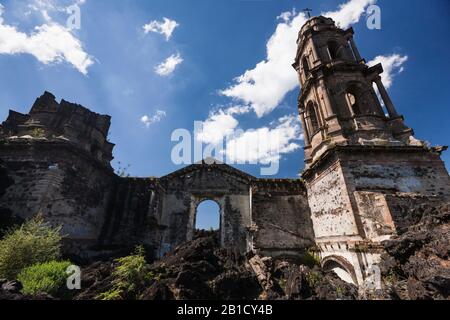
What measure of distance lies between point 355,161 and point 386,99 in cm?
640

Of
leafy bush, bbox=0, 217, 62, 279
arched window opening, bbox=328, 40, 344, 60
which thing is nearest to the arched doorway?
leafy bush, bbox=0, 217, 62, 279

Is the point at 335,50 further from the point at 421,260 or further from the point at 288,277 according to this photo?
the point at 288,277

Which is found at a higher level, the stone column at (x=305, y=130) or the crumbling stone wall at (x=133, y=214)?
the stone column at (x=305, y=130)

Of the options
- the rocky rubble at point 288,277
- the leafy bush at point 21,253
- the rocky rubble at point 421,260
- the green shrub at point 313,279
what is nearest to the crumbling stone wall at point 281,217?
the rocky rubble at point 288,277

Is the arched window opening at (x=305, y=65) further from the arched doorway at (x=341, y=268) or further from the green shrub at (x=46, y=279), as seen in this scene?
the green shrub at (x=46, y=279)

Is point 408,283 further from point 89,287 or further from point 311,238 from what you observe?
point 89,287

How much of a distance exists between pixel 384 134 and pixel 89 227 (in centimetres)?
1901

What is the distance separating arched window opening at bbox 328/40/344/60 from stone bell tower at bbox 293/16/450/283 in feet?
0.25

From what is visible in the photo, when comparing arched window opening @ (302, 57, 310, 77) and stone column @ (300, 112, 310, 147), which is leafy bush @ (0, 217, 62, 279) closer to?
stone column @ (300, 112, 310, 147)

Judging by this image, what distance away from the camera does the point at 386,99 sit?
46.9 feet

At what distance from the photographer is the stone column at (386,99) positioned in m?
13.8

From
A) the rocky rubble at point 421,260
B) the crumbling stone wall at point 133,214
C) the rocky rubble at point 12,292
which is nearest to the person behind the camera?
the rocky rubble at point 12,292

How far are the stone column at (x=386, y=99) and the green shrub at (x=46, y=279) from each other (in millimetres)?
18845
